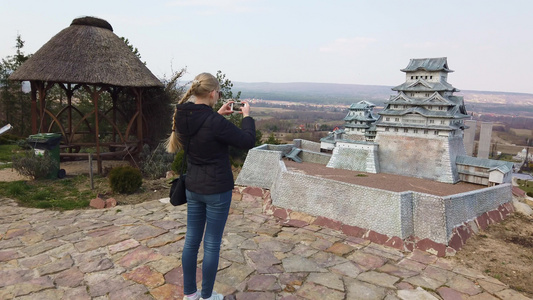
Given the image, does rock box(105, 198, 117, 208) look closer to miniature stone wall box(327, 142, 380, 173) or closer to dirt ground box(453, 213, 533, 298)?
miniature stone wall box(327, 142, 380, 173)

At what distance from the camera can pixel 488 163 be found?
813cm

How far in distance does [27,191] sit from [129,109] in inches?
251

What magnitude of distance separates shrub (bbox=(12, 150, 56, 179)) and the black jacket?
872 centimetres

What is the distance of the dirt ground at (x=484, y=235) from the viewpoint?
4621 mm

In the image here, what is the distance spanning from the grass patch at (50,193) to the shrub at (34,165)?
0.82 feet

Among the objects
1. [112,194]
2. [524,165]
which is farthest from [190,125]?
[524,165]

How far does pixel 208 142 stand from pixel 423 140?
7468 mm

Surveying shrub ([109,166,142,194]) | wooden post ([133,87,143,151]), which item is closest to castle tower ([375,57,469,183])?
shrub ([109,166,142,194])

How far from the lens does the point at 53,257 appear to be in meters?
4.61

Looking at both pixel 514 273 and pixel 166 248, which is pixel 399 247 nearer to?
pixel 514 273

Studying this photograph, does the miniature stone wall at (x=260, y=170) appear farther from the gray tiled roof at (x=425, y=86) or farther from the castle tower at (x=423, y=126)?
the gray tiled roof at (x=425, y=86)

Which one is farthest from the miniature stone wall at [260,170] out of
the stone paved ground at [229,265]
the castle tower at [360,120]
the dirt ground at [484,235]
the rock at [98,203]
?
the castle tower at [360,120]

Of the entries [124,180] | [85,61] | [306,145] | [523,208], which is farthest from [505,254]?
[85,61]

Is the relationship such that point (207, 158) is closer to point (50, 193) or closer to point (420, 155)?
point (420, 155)
